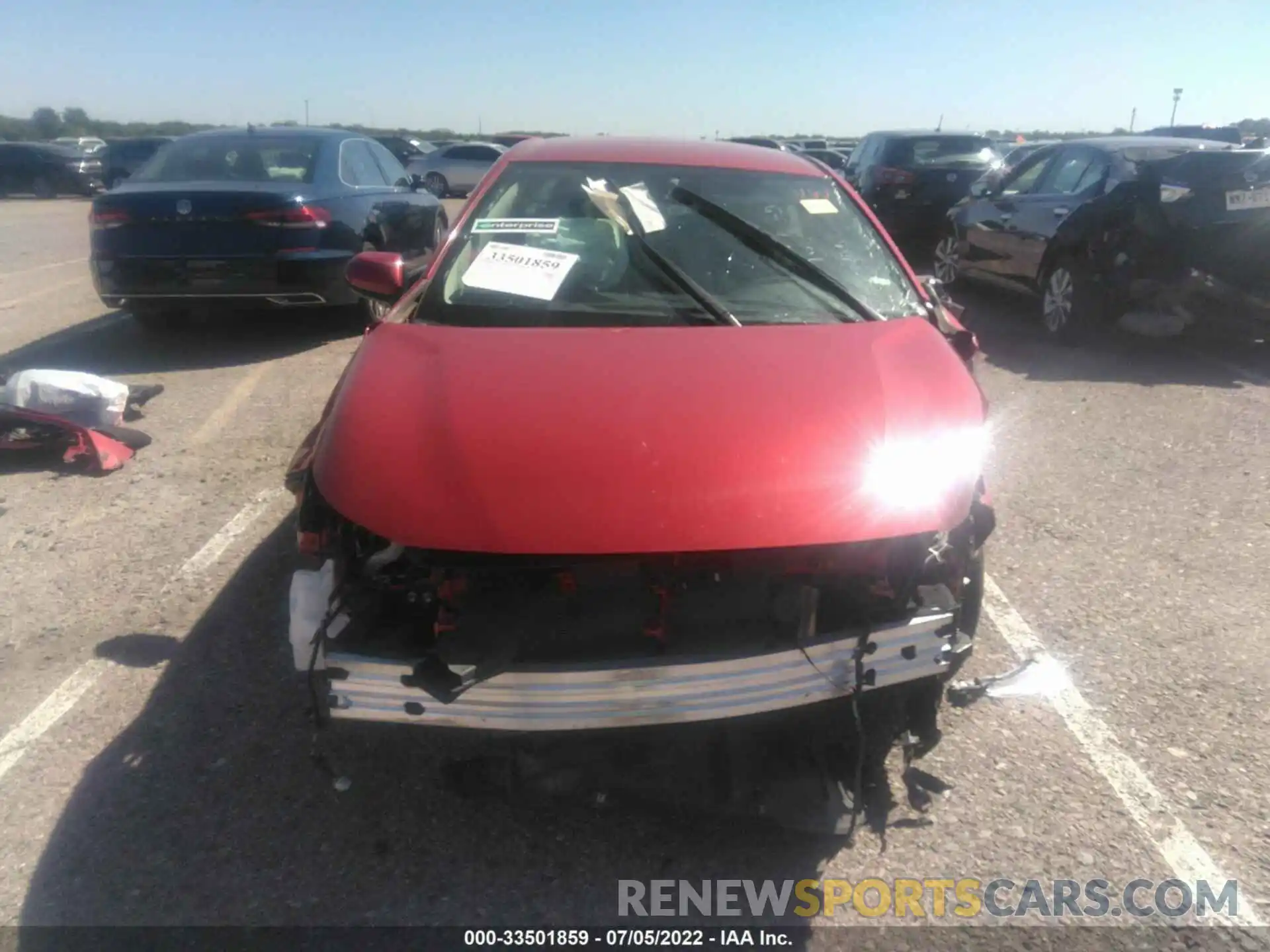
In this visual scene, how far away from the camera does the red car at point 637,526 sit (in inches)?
88.9

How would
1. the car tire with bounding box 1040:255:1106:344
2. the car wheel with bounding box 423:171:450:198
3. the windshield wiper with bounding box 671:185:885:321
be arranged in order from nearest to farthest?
1. the windshield wiper with bounding box 671:185:885:321
2. the car tire with bounding box 1040:255:1106:344
3. the car wheel with bounding box 423:171:450:198

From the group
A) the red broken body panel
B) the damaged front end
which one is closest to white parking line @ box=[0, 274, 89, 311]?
the red broken body panel

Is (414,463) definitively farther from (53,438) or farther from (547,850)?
(53,438)

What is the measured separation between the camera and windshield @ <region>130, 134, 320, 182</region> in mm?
7504

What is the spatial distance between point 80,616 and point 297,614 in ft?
5.87

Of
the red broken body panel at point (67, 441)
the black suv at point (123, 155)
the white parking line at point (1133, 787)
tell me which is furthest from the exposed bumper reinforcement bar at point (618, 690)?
the black suv at point (123, 155)

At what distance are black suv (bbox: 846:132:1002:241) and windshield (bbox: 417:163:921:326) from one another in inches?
355

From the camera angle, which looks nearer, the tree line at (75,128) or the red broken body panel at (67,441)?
the red broken body panel at (67,441)

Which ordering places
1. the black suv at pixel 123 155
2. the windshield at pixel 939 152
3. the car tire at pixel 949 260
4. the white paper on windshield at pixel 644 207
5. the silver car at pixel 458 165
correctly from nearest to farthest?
the white paper on windshield at pixel 644 207 < the car tire at pixel 949 260 < the windshield at pixel 939 152 < the black suv at pixel 123 155 < the silver car at pixel 458 165

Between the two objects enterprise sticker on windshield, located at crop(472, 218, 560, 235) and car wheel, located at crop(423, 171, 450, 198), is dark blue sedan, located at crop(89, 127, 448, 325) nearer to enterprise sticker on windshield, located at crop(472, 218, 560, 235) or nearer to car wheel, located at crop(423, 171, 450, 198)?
enterprise sticker on windshield, located at crop(472, 218, 560, 235)

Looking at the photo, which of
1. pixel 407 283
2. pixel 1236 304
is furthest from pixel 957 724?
pixel 1236 304

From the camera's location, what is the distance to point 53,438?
5.23 metres

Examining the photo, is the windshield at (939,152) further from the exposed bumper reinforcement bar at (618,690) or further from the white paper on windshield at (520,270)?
the exposed bumper reinforcement bar at (618,690)

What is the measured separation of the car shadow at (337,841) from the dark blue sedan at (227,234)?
452cm
